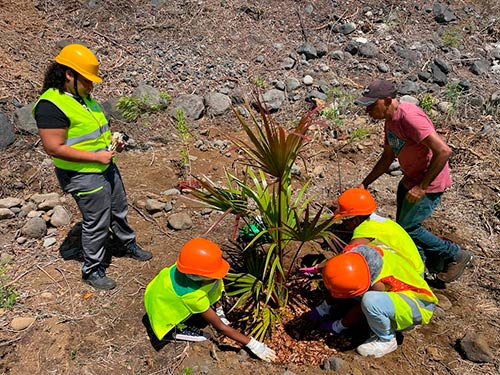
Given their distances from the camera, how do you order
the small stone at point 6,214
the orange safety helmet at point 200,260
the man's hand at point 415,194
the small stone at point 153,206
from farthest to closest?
the small stone at point 153,206
the small stone at point 6,214
the man's hand at point 415,194
the orange safety helmet at point 200,260

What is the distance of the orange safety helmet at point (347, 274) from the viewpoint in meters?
2.79

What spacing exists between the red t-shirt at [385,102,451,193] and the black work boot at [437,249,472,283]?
27.1 inches

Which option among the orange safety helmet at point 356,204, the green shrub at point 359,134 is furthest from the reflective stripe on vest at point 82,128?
the green shrub at point 359,134

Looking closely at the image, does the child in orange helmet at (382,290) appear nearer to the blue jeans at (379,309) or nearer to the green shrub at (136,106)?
the blue jeans at (379,309)

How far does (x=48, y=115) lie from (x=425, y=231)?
9.80 feet

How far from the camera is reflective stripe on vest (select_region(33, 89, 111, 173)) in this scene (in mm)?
3059

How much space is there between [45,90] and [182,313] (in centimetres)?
180

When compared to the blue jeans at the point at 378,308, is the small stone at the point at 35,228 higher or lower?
lower

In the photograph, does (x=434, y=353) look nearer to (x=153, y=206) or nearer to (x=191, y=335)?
(x=191, y=335)

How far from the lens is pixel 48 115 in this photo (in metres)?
3.01

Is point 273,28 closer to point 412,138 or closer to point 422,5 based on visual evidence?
point 422,5

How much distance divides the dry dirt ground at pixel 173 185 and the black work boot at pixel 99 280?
0.07 m

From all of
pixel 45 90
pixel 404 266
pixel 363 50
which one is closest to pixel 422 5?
pixel 363 50

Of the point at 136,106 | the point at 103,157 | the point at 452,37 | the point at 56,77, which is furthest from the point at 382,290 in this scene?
the point at 452,37
